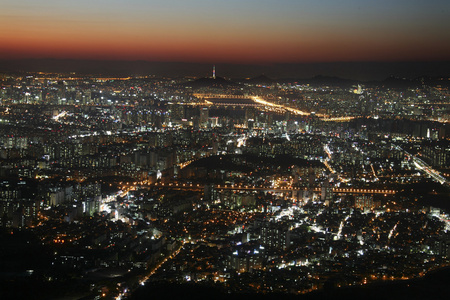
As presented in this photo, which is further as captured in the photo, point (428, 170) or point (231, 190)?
point (428, 170)

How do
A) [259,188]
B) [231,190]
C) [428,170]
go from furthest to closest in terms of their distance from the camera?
[428,170] → [259,188] → [231,190]

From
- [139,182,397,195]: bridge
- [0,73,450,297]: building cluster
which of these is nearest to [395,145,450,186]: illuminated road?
[0,73,450,297]: building cluster

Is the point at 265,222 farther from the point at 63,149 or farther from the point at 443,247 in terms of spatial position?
the point at 63,149

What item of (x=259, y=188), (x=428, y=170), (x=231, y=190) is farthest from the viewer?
(x=428, y=170)

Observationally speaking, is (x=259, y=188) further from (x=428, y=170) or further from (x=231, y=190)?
(x=428, y=170)

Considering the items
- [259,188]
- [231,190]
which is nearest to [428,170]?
[259,188]

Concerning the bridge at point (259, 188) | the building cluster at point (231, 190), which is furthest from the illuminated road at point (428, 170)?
the bridge at point (259, 188)

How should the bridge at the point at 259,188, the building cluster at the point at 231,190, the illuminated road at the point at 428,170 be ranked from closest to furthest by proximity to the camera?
the building cluster at the point at 231,190 → the bridge at the point at 259,188 → the illuminated road at the point at 428,170

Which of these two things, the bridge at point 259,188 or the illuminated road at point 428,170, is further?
the illuminated road at point 428,170

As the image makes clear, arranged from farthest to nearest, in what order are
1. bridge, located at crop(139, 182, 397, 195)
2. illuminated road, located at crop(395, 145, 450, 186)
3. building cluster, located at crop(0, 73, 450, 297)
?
illuminated road, located at crop(395, 145, 450, 186) < bridge, located at crop(139, 182, 397, 195) < building cluster, located at crop(0, 73, 450, 297)

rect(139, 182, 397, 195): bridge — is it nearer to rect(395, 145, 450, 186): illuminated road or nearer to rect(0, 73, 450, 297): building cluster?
rect(0, 73, 450, 297): building cluster

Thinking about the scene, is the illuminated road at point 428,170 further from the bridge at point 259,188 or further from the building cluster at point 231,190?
the bridge at point 259,188

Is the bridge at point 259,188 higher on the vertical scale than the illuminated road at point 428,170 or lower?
lower

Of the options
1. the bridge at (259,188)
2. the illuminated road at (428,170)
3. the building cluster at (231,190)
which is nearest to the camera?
the building cluster at (231,190)
